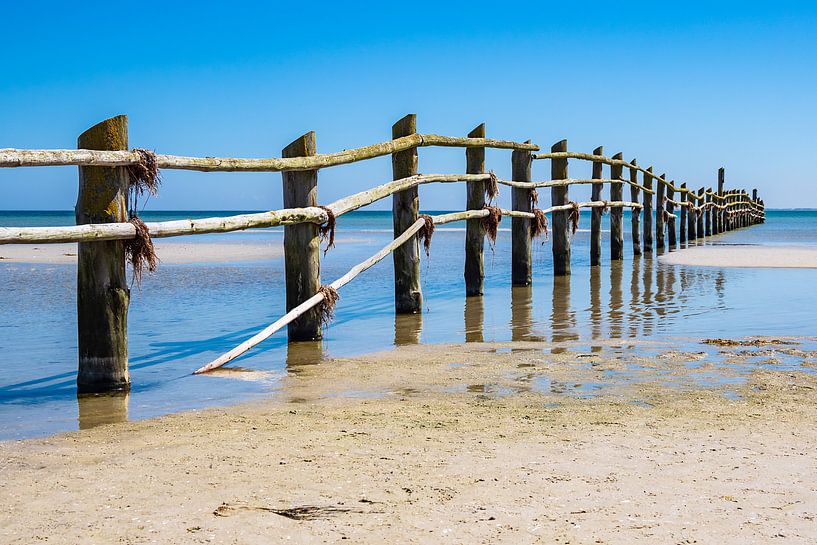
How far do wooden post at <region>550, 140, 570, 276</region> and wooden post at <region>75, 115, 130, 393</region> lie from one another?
9.48 metres

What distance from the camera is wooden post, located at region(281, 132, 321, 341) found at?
715cm

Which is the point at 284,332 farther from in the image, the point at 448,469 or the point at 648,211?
the point at 648,211

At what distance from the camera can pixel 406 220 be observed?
9062 millimetres

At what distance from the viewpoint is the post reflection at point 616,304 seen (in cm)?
765

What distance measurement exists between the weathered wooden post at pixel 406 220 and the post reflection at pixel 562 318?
1558mm

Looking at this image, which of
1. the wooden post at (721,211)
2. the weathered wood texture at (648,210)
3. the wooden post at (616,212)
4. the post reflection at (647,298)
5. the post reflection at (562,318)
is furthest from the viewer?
the wooden post at (721,211)

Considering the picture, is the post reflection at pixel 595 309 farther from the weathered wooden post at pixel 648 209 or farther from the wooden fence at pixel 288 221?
the weathered wooden post at pixel 648 209

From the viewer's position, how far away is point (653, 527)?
2725 mm

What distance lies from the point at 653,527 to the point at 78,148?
4117mm

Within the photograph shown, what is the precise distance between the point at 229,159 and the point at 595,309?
4786mm

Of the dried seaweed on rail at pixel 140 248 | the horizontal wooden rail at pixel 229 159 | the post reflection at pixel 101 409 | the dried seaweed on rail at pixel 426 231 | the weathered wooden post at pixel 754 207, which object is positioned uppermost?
the weathered wooden post at pixel 754 207

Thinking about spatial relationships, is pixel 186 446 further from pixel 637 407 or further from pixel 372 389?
pixel 637 407

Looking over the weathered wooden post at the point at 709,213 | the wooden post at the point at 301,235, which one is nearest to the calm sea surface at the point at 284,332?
the wooden post at the point at 301,235

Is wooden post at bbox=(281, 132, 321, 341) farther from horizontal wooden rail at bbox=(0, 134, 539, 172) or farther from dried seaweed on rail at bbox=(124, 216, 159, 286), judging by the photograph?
dried seaweed on rail at bbox=(124, 216, 159, 286)
